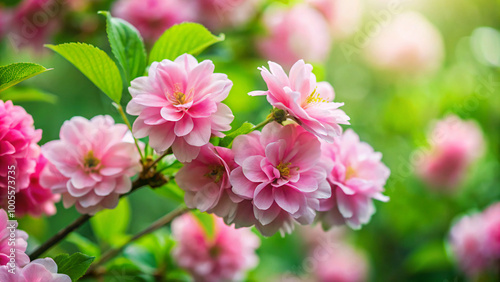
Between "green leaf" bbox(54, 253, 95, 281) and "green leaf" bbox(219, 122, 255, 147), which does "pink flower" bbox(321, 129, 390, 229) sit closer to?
"green leaf" bbox(219, 122, 255, 147)

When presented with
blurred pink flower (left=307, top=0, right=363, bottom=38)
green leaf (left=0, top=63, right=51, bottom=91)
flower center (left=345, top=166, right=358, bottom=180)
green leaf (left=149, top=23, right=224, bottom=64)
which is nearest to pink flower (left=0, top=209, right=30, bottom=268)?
green leaf (left=0, top=63, right=51, bottom=91)

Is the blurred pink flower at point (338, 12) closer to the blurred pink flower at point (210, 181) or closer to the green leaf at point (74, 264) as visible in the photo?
the blurred pink flower at point (210, 181)

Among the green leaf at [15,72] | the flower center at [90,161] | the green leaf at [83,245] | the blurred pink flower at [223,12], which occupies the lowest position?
the green leaf at [83,245]

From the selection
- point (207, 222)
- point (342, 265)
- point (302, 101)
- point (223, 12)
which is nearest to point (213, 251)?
point (207, 222)

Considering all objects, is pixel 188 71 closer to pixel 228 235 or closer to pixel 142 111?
pixel 142 111

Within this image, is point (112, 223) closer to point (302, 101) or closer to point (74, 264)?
point (74, 264)

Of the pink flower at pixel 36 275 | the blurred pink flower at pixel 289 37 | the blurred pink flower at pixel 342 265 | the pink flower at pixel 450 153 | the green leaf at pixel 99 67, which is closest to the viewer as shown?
the pink flower at pixel 36 275

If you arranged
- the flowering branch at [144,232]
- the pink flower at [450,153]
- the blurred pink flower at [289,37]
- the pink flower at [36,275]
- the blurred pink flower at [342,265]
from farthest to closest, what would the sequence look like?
1. the blurred pink flower at [342,265]
2. the pink flower at [450,153]
3. the blurred pink flower at [289,37]
4. the flowering branch at [144,232]
5. the pink flower at [36,275]

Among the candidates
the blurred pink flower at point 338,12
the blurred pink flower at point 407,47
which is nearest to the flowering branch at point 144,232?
the blurred pink flower at point 338,12
